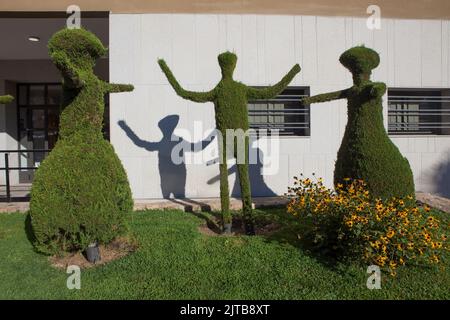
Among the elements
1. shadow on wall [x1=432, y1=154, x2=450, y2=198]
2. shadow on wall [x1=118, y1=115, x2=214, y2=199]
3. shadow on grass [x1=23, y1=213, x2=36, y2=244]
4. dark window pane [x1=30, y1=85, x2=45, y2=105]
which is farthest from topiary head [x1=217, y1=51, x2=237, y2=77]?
dark window pane [x1=30, y1=85, x2=45, y2=105]

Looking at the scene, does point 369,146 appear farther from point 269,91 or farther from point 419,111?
point 419,111

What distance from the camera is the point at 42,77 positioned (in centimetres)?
830

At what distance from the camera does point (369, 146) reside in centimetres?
386

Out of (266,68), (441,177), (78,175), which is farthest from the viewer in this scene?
(441,177)

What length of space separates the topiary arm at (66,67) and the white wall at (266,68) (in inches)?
113

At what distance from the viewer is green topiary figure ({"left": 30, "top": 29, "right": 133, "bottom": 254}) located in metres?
3.12

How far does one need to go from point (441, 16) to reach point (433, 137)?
2379 millimetres

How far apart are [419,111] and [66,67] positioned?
653 centimetres

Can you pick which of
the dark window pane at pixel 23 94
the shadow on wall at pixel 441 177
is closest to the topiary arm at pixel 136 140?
the dark window pane at pixel 23 94

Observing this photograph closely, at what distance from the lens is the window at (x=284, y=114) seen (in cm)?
627

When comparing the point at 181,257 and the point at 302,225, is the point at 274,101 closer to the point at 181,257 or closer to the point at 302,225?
the point at 302,225

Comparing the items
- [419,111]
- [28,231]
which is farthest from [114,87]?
[419,111]

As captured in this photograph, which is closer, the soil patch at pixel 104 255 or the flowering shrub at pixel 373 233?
the flowering shrub at pixel 373 233

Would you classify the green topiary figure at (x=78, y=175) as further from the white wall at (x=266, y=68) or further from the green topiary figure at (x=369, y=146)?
the green topiary figure at (x=369, y=146)
